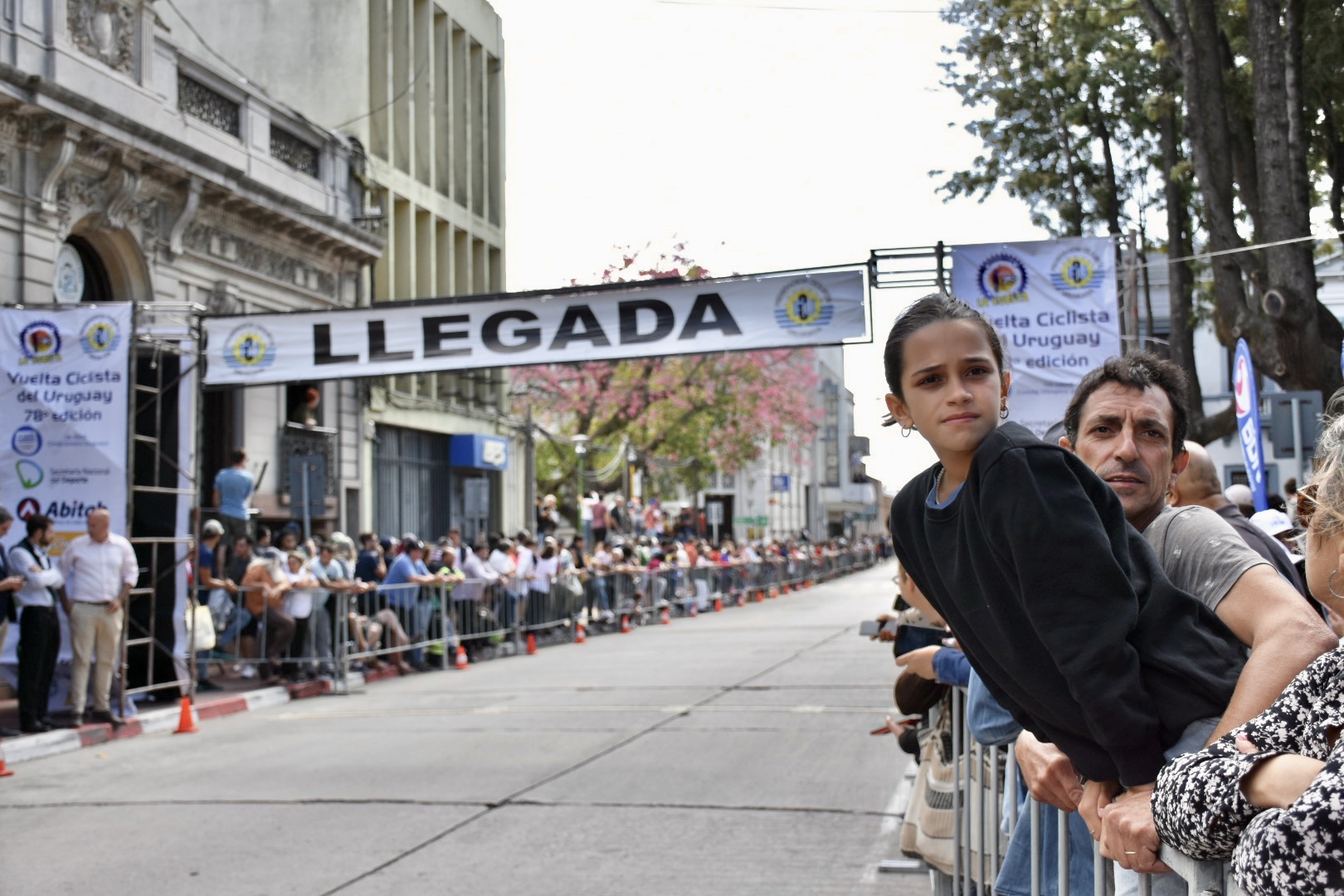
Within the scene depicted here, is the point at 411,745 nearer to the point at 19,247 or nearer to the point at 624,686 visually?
the point at 624,686

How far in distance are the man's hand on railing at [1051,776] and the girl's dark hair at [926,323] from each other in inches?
29.5

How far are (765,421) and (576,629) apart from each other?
16433 mm

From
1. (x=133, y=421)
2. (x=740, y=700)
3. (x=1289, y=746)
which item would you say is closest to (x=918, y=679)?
(x=1289, y=746)

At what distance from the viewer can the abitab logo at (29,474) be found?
1325 centimetres

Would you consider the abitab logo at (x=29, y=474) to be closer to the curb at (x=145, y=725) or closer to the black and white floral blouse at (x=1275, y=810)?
the curb at (x=145, y=725)

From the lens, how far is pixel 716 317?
14.0 m

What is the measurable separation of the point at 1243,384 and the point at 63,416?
10.5 meters

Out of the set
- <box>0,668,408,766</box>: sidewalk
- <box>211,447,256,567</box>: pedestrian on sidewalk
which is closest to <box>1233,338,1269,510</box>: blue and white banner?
<box>0,668,408,766</box>: sidewalk

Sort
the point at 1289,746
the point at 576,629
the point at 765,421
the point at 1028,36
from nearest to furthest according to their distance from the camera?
the point at 1289,746 → the point at 1028,36 → the point at 576,629 → the point at 765,421

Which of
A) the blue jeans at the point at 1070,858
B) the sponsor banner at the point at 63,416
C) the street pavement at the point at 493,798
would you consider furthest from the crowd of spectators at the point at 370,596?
the blue jeans at the point at 1070,858

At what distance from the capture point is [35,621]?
1206 cm

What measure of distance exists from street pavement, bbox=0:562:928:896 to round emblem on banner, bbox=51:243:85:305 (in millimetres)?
6293

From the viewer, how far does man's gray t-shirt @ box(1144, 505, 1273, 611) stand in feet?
8.76

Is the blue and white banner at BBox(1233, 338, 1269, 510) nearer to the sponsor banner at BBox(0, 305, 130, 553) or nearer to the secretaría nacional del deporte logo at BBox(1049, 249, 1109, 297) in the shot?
the secretaría nacional del deporte logo at BBox(1049, 249, 1109, 297)
